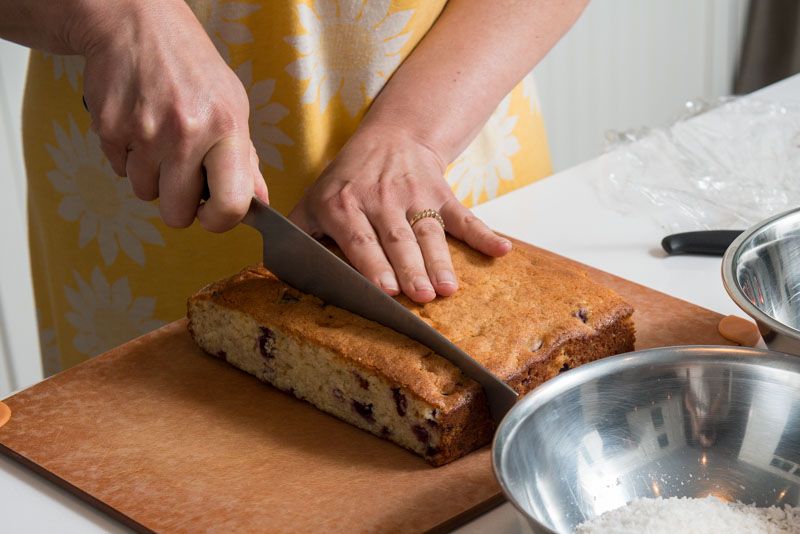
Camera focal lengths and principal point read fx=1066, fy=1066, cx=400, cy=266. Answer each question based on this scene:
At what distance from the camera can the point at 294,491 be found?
2.98ft

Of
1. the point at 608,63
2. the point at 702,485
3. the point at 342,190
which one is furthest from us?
the point at 608,63

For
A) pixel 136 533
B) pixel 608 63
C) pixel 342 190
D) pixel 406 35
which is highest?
pixel 406 35

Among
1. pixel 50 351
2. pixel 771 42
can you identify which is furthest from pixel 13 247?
pixel 771 42

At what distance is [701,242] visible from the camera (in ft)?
4.11

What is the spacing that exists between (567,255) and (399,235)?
0.24m

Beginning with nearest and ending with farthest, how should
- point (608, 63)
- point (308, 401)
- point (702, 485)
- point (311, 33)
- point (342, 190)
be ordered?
point (702, 485)
point (308, 401)
point (342, 190)
point (311, 33)
point (608, 63)

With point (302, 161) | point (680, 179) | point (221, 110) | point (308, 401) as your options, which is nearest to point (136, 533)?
point (308, 401)

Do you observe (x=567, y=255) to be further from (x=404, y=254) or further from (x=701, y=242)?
(x=404, y=254)

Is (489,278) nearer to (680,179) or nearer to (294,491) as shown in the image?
(294,491)

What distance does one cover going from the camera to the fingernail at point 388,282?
1.10m

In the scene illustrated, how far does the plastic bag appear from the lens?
1.36 meters

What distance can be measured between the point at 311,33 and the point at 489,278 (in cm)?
44

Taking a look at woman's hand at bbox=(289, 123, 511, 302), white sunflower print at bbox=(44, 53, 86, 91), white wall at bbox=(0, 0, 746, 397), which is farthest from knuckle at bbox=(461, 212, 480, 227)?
white wall at bbox=(0, 0, 746, 397)

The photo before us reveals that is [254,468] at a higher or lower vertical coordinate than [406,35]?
lower
